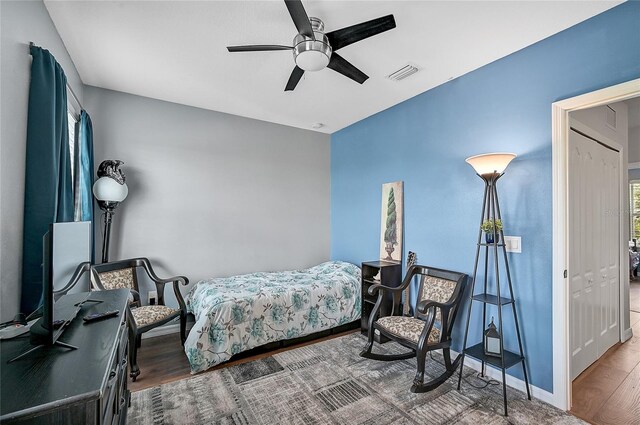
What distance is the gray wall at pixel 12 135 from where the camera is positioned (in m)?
1.48

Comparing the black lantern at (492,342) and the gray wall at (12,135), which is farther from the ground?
the gray wall at (12,135)

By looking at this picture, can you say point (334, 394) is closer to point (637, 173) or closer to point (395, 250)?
point (395, 250)

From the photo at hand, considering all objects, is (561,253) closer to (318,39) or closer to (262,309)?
(318,39)

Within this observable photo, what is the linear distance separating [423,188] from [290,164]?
2.11m

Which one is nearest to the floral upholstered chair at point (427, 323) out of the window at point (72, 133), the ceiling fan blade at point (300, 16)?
the ceiling fan blade at point (300, 16)

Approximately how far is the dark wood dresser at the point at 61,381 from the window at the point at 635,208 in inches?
361

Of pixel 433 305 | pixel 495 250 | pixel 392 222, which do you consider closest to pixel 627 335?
pixel 495 250

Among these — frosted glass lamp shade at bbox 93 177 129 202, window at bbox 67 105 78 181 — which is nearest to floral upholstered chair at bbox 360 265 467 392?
frosted glass lamp shade at bbox 93 177 129 202

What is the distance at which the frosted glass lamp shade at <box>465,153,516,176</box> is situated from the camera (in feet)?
7.47

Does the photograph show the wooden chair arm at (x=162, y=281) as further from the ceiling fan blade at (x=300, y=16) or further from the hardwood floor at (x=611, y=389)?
the hardwood floor at (x=611, y=389)

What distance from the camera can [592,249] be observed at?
271cm

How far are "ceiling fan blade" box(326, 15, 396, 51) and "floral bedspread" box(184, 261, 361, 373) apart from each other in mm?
2385

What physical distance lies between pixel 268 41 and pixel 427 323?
8.65ft

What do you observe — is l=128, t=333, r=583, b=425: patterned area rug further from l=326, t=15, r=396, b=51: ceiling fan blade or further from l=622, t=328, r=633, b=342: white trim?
l=326, t=15, r=396, b=51: ceiling fan blade
